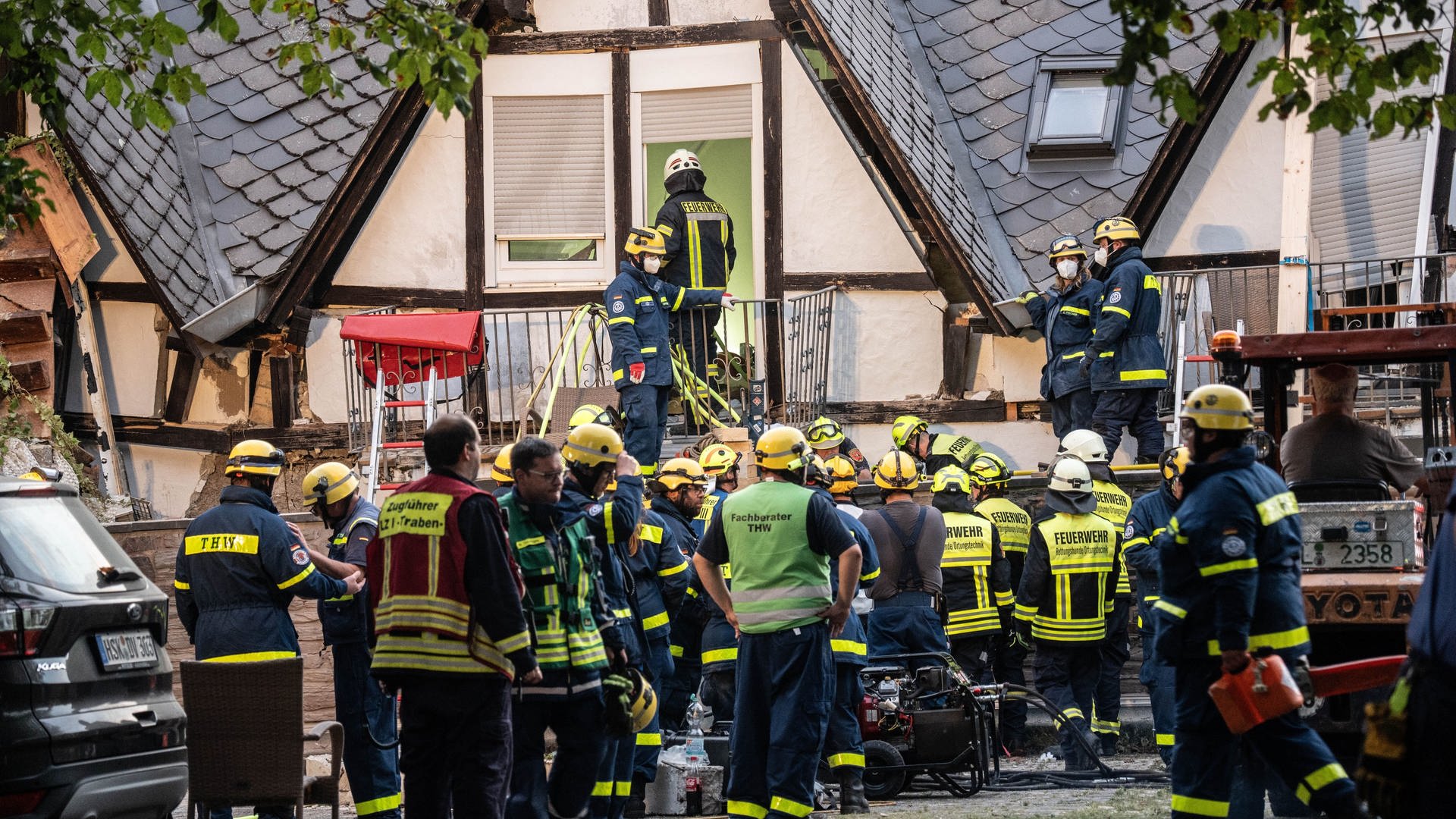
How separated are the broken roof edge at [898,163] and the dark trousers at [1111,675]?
3.81 meters

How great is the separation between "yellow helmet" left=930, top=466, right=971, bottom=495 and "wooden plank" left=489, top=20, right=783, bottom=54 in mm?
5480

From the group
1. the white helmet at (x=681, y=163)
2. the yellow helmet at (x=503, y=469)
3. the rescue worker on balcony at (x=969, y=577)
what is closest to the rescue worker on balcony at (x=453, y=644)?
the yellow helmet at (x=503, y=469)

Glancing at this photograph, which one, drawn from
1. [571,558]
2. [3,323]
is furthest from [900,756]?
[3,323]

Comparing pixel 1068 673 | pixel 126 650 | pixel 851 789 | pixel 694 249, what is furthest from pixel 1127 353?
pixel 126 650

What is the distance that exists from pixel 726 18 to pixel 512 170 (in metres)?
2.44

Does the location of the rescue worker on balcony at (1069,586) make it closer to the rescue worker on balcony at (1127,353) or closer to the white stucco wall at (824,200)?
the rescue worker on balcony at (1127,353)

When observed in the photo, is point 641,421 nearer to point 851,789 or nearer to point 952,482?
point 952,482

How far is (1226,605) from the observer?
7297 millimetres

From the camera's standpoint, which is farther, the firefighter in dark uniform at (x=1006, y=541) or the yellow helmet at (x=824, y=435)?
the firefighter in dark uniform at (x=1006, y=541)

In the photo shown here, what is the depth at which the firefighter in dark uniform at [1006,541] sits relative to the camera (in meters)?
13.0

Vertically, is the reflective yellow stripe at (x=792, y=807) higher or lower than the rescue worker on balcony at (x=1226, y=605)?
lower

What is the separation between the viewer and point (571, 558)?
8.09 m

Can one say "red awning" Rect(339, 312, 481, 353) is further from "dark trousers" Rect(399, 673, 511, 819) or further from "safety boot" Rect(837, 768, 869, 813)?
"dark trousers" Rect(399, 673, 511, 819)

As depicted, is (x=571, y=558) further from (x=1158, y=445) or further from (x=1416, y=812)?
(x=1158, y=445)
